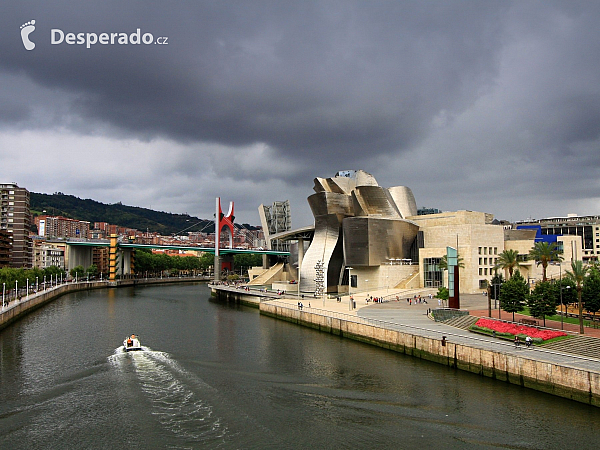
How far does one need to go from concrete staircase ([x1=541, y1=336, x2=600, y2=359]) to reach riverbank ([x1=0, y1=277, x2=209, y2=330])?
4538 centimetres

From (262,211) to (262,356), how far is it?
8954 cm

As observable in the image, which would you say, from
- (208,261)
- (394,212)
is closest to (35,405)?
(394,212)

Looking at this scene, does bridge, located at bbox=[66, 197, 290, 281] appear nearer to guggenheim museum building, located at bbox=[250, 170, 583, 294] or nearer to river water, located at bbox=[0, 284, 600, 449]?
guggenheim museum building, located at bbox=[250, 170, 583, 294]

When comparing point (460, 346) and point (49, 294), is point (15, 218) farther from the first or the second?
point (460, 346)

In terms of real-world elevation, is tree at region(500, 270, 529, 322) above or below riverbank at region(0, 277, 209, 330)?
above

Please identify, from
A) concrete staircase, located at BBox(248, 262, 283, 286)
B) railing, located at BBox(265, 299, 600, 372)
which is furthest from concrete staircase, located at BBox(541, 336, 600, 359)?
concrete staircase, located at BBox(248, 262, 283, 286)

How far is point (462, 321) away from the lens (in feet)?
121

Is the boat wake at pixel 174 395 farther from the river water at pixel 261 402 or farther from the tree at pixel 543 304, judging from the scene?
the tree at pixel 543 304

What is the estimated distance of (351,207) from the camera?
71375mm

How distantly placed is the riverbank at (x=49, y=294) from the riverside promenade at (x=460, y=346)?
27.9 meters

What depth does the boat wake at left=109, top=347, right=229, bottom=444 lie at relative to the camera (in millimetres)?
19156

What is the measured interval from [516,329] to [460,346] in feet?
16.0

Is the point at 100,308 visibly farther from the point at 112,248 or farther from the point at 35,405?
the point at 112,248

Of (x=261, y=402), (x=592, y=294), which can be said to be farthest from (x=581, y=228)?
(x=261, y=402)
